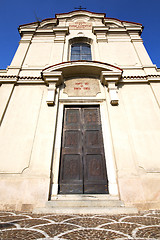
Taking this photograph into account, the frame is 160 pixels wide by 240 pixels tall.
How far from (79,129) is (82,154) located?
3.38 feet

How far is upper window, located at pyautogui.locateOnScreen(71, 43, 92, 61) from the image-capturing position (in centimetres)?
820

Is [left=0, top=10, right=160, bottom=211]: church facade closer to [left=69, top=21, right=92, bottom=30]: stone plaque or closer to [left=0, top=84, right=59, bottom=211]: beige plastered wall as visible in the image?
[left=0, top=84, right=59, bottom=211]: beige plastered wall

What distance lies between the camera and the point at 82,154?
15.2 feet

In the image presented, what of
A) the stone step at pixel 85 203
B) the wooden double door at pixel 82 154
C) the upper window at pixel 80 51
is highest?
the upper window at pixel 80 51

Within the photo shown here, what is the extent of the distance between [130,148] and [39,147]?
3.20m

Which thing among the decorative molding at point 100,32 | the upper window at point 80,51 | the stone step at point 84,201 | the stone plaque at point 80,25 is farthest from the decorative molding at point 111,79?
the stone plaque at point 80,25

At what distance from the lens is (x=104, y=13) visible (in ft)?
34.9

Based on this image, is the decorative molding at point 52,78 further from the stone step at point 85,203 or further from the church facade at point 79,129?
the stone step at point 85,203

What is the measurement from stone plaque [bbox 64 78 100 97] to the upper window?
2584 millimetres

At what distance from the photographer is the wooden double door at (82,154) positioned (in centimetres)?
411

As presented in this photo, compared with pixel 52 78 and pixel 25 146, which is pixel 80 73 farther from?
pixel 25 146

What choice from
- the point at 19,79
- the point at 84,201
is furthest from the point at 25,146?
the point at 19,79

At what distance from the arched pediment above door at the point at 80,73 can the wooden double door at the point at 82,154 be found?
1.27 m

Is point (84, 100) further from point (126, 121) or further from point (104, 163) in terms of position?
point (104, 163)
